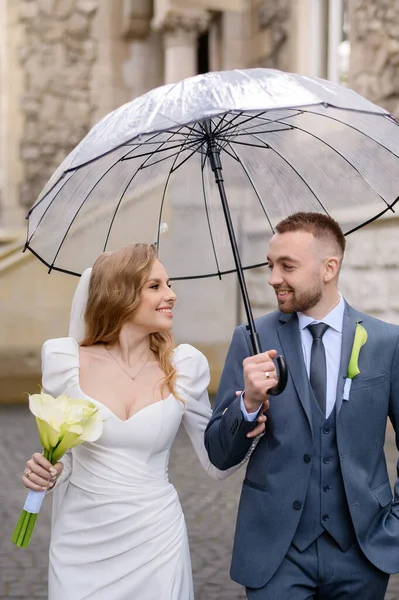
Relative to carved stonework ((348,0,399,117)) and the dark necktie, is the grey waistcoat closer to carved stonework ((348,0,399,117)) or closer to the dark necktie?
the dark necktie

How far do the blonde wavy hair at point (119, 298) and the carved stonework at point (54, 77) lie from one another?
40.3 feet

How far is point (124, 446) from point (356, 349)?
83cm

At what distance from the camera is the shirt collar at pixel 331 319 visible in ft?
9.00

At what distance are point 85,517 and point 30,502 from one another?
0.22 m

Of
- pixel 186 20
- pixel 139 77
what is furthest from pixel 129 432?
pixel 139 77

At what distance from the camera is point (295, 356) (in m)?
2.69

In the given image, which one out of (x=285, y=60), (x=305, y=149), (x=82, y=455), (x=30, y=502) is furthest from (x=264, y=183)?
(x=285, y=60)

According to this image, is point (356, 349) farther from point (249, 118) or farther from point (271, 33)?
point (271, 33)

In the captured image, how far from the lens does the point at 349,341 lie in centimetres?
271

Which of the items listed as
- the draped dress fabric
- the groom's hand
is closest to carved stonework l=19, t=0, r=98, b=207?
the draped dress fabric

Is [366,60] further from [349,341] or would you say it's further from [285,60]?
[349,341]

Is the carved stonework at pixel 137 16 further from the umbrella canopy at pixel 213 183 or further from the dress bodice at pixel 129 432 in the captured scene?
the dress bodice at pixel 129 432

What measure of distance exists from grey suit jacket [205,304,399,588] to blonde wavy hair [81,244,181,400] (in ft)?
1.40

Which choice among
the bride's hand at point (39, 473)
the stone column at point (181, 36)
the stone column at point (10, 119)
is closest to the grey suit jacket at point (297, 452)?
A: the bride's hand at point (39, 473)
